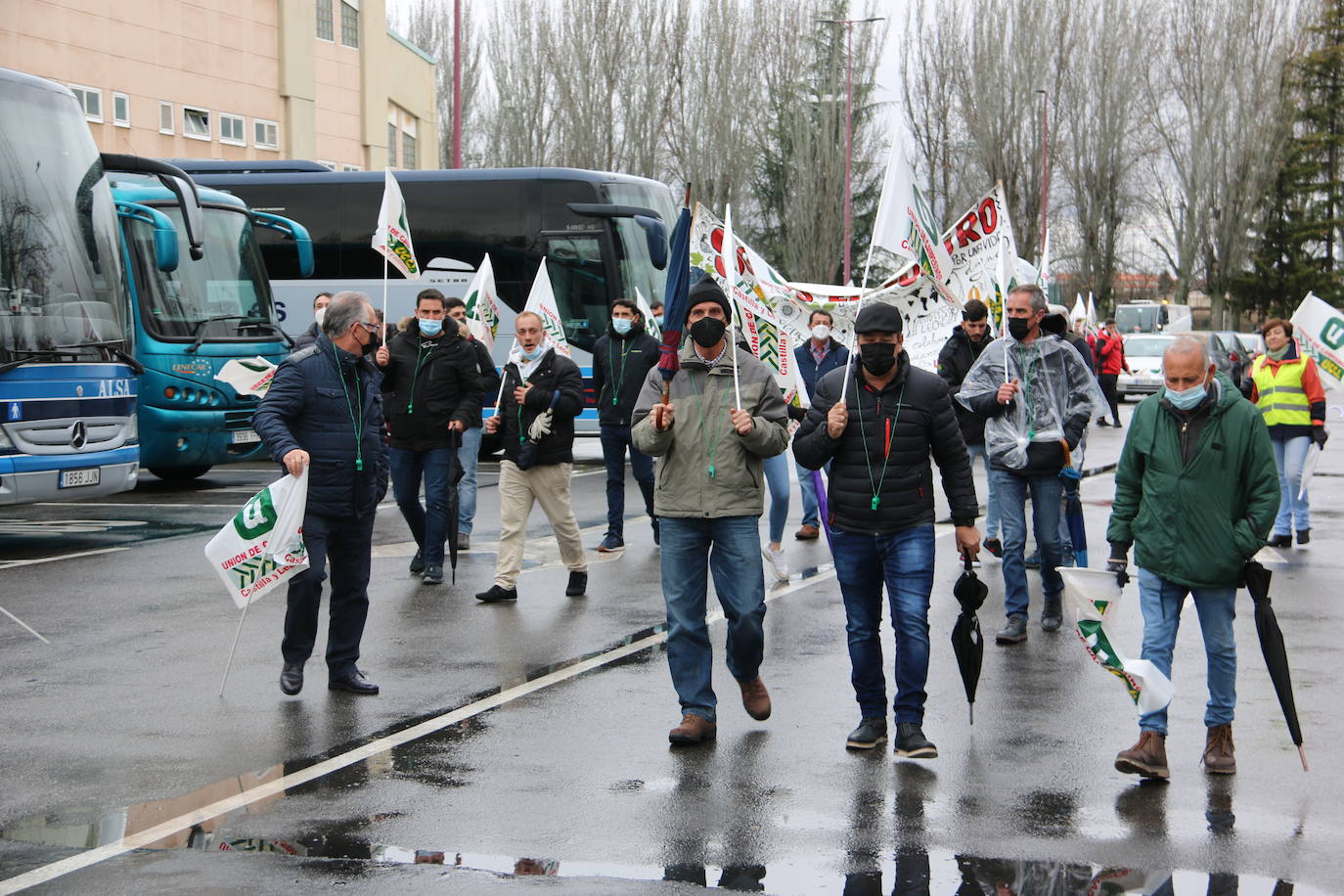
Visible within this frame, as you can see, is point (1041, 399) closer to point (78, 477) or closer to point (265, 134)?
point (78, 477)

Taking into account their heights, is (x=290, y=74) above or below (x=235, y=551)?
above

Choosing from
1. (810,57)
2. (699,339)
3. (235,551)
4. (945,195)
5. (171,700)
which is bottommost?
(171,700)

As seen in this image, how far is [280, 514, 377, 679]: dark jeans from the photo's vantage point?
768 centimetres

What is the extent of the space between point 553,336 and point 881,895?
9263 mm

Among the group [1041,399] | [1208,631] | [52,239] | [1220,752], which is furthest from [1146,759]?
[52,239]

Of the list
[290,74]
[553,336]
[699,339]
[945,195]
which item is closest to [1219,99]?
[945,195]

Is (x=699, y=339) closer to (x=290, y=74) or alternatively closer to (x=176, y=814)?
(x=176, y=814)

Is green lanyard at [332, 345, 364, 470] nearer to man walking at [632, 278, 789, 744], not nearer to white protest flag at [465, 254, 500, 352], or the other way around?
man walking at [632, 278, 789, 744]

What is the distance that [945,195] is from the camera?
57.6 m

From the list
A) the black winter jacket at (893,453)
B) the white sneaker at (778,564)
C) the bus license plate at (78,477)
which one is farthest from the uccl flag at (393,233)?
the black winter jacket at (893,453)

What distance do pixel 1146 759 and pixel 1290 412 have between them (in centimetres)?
775

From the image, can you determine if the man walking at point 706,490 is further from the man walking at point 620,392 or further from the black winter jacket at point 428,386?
the man walking at point 620,392

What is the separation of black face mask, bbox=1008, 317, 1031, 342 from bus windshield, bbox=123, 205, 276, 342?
10.8 metres

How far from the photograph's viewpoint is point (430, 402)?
1094 cm
